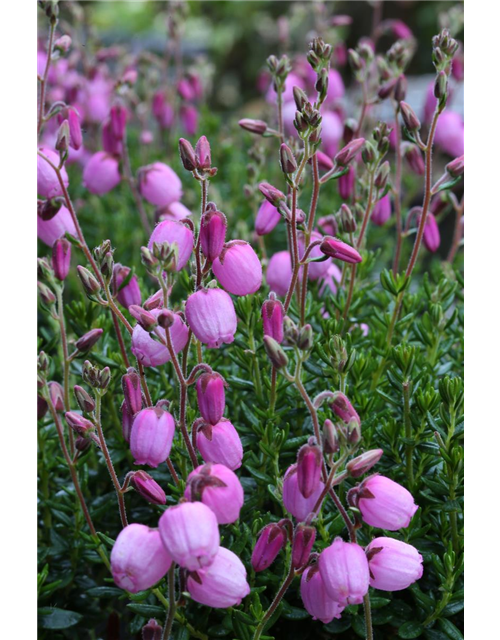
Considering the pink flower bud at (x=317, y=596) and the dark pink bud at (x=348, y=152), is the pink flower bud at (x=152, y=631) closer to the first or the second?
the pink flower bud at (x=317, y=596)

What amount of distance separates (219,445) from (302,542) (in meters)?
0.16

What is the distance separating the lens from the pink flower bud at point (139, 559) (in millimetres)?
896

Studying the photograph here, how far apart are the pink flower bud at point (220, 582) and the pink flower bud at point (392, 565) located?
0.19 meters

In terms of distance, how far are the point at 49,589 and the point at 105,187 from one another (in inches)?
38.8

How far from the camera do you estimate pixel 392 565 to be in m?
1.00

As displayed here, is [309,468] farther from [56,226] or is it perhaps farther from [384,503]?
[56,226]

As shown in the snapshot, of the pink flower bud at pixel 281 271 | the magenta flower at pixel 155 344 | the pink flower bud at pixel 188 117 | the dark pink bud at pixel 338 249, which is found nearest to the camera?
the magenta flower at pixel 155 344

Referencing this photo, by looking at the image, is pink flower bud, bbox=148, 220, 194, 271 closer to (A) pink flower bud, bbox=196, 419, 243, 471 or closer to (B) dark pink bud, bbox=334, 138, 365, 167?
(A) pink flower bud, bbox=196, 419, 243, 471

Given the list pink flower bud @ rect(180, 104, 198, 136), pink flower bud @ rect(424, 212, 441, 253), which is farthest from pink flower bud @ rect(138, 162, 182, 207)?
pink flower bud @ rect(180, 104, 198, 136)

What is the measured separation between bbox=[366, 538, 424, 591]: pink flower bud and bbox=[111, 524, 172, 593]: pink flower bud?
0.27 m

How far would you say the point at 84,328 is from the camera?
5.41 ft

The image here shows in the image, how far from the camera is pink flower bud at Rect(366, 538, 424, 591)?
100 centimetres

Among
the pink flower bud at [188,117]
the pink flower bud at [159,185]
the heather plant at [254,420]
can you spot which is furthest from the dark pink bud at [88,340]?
the pink flower bud at [188,117]
